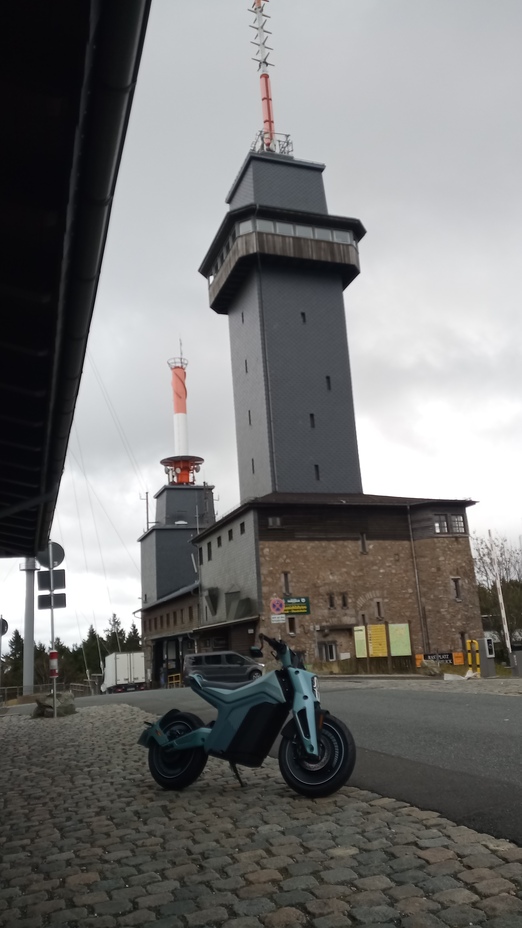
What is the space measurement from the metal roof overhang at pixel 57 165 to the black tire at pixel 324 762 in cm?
430

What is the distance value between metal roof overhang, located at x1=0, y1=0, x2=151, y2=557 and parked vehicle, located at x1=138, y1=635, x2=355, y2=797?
358 centimetres

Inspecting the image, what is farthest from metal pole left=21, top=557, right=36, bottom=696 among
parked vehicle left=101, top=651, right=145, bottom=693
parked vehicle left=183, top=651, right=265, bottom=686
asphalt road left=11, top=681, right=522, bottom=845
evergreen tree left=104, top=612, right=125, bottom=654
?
evergreen tree left=104, top=612, right=125, bottom=654

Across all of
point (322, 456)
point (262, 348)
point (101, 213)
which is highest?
point (262, 348)

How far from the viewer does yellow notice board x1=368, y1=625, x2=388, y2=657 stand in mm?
34688

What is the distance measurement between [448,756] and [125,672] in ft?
167

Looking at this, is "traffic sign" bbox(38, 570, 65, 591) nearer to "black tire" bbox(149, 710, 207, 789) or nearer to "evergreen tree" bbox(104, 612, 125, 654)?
"black tire" bbox(149, 710, 207, 789)

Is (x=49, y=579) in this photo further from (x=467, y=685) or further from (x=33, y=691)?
(x=33, y=691)

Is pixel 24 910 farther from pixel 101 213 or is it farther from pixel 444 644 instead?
pixel 444 644

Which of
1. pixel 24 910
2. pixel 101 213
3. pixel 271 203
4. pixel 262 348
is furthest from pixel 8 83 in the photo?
pixel 271 203

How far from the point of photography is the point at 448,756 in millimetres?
7250

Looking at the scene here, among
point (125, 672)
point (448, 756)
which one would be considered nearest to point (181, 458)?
point (125, 672)

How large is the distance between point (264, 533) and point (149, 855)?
1495 inches

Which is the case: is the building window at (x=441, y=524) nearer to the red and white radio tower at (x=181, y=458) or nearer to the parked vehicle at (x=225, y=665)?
Result: the parked vehicle at (x=225, y=665)

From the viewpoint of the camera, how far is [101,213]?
232 inches
